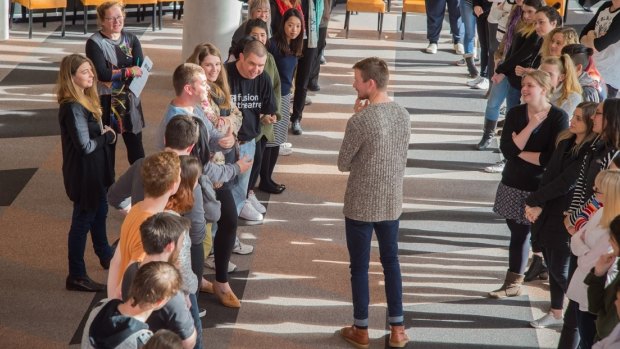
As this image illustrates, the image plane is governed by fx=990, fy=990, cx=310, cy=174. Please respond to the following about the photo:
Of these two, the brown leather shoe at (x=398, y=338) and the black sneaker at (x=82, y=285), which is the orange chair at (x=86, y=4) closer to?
the black sneaker at (x=82, y=285)

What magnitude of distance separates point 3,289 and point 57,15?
25.3ft

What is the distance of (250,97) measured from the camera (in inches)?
245

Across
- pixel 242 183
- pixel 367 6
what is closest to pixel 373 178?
pixel 242 183

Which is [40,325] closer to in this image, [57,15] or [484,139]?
[484,139]

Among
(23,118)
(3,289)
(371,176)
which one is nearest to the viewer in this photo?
(371,176)

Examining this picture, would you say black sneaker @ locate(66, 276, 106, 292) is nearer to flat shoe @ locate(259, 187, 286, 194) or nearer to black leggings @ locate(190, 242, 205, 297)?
black leggings @ locate(190, 242, 205, 297)

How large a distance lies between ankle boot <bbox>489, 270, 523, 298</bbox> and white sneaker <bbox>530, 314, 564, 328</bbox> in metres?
0.36

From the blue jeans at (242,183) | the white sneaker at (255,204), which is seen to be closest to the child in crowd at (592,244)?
the blue jeans at (242,183)

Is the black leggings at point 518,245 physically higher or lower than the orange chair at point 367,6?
lower

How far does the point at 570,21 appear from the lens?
13805mm

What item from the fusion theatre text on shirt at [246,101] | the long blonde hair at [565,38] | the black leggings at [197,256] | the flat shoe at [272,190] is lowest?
the flat shoe at [272,190]

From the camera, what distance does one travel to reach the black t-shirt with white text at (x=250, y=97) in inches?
243

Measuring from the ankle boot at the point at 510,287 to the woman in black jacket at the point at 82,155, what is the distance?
96.1 inches

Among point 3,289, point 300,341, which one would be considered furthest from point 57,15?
point 300,341
